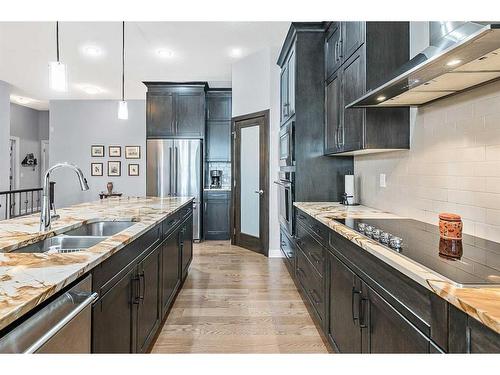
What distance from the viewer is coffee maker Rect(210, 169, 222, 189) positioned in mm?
6719

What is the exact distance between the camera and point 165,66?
5.68 meters

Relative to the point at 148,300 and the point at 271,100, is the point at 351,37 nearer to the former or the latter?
the point at 271,100

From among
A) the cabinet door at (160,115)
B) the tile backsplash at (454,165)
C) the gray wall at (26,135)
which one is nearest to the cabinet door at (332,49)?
the tile backsplash at (454,165)

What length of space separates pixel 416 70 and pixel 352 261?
0.97 metres

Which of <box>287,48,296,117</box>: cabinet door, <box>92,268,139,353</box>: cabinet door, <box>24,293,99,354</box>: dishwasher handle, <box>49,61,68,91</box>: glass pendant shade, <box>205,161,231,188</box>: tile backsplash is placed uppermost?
<box>287,48,296,117</box>: cabinet door

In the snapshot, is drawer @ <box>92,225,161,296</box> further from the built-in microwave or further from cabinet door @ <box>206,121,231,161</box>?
cabinet door @ <box>206,121,231,161</box>

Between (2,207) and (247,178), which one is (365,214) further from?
(2,207)

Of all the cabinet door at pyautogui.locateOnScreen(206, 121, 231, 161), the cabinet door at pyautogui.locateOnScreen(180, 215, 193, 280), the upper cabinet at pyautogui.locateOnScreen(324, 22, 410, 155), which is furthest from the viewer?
the cabinet door at pyautogui.locateOnScreen(206, 121, 231, 161)

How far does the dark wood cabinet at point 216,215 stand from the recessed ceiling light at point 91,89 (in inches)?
137

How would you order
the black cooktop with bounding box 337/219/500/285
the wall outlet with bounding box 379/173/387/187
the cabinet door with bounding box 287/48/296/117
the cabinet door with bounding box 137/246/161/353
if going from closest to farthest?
the black cooktop with bounding box 337/219/500/285 → the cabinet door with bounding box 137/246/161/353 → the wall outlet with bounding box 379/173/387/187 → the cabinet door with bounding box 287/48/296/117

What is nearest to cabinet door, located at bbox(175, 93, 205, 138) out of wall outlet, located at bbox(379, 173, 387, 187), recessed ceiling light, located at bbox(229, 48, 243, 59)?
recessed ceiling light, located at bbox(229, 48, 243, 59)

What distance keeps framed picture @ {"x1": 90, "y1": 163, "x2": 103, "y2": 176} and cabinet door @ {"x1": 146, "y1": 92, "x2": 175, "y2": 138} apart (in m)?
2.81

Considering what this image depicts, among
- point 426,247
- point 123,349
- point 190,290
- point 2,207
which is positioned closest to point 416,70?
point 426,247

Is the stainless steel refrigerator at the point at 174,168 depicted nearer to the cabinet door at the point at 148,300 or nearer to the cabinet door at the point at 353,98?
the cabinet door at the point at 353,98
